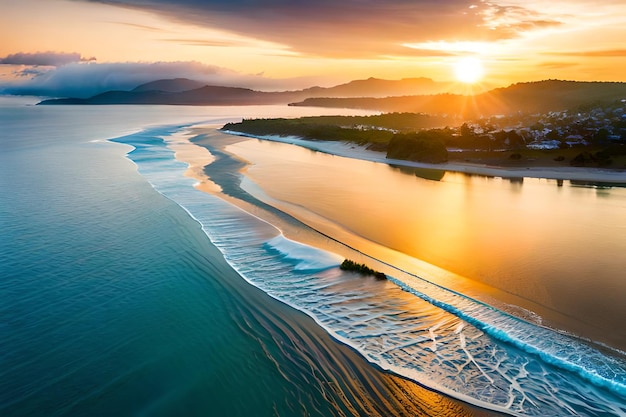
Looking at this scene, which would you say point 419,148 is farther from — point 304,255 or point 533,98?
point 533,98

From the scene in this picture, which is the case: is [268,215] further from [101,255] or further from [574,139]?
[574,139]

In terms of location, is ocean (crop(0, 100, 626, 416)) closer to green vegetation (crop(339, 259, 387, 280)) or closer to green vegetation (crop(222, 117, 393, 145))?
green vegetation (crop(339, 259, 387, 280))

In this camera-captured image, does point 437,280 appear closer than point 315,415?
No

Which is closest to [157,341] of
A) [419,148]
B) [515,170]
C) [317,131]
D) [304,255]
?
[304,255]

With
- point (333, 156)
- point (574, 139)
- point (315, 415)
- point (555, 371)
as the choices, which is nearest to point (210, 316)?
point (315, 415)

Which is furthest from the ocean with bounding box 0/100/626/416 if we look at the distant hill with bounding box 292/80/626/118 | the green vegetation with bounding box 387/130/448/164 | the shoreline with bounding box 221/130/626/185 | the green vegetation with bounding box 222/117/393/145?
the distant hill with bounding box 292/80/626/118
